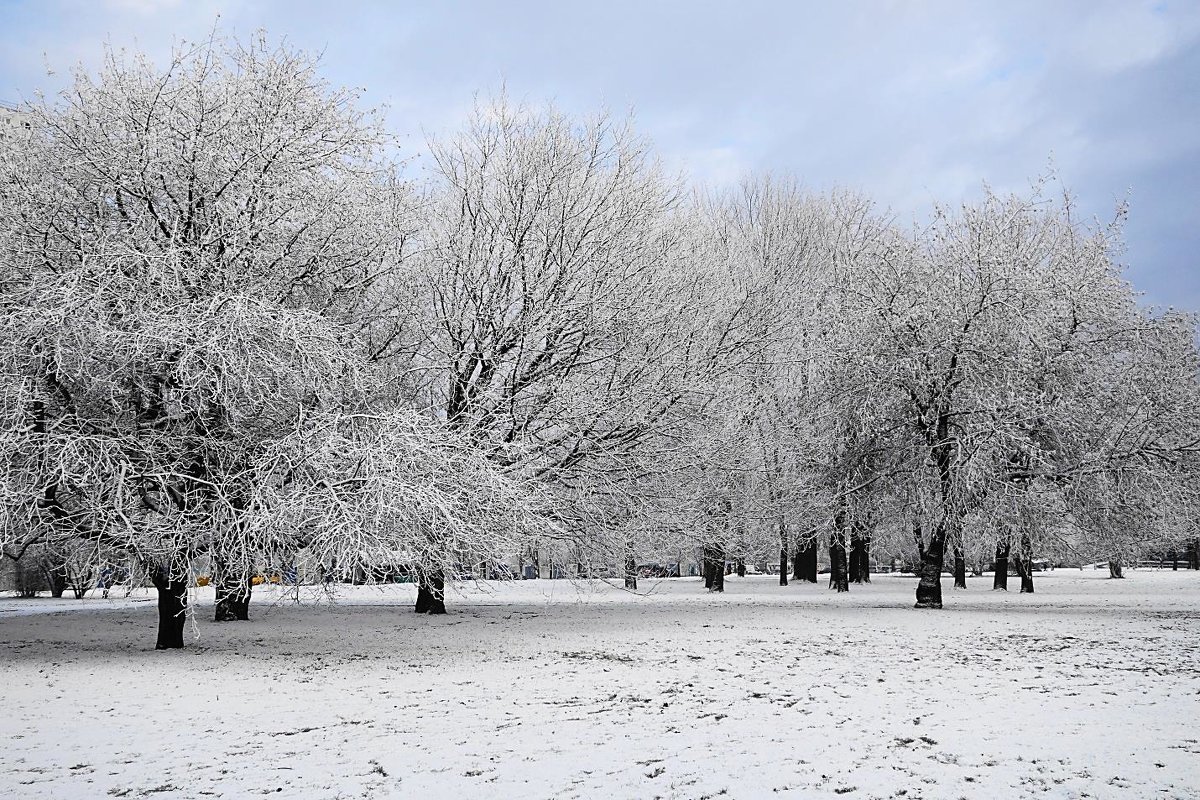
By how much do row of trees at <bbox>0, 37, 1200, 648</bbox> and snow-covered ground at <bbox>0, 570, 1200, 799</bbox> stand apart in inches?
57.3

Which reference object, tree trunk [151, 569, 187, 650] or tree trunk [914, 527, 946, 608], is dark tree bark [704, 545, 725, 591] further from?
tree trunk [151, 569, 187, 650]

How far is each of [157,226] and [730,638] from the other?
904 cm

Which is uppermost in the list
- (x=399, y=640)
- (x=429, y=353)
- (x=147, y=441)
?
(x=429, y=353)

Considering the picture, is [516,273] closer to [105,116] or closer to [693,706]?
[105,116]

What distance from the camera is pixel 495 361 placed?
603 inches

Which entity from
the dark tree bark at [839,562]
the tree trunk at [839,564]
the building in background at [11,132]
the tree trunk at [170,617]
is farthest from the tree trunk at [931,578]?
the building in background at [11,132]

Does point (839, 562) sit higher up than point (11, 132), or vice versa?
point (11, 132)

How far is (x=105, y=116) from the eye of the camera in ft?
37.0

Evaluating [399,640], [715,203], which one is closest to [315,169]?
[399,640]

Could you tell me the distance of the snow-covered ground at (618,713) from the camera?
196 inches

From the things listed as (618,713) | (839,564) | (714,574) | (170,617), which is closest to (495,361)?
(170,617)

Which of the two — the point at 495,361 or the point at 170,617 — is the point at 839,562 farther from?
the point at 170,617

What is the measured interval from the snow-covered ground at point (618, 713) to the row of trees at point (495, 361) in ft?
4.77

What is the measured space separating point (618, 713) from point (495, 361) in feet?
30.0
